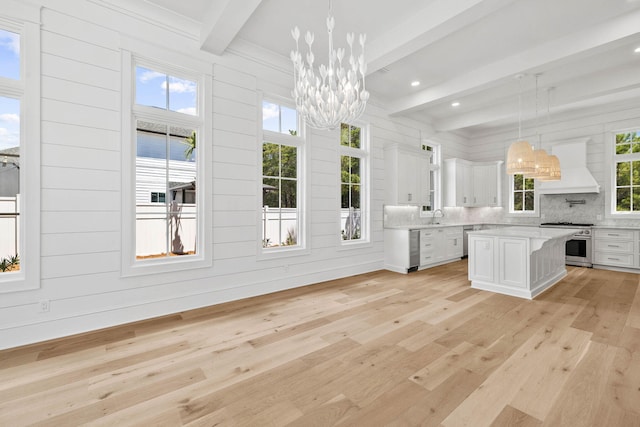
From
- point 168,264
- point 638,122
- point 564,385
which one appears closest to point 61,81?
point 168,264

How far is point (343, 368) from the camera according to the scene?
7.30 ft

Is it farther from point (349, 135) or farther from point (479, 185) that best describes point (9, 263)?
point (479, 185)

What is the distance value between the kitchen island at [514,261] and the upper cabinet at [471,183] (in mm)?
2761

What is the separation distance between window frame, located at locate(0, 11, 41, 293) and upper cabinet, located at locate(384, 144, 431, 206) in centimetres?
496

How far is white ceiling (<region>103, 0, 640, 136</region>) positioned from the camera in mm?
3064

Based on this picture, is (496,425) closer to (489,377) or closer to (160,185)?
(489,377)

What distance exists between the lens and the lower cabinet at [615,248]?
5379 millimetres

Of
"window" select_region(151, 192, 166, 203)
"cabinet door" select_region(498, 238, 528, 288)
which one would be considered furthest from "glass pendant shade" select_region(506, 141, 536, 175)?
"window" select_region(151, 192, 166, 203)

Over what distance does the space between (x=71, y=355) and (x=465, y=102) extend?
6899 mm

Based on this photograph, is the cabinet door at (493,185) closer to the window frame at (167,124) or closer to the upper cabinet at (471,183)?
the upper cabinet at (471,183)

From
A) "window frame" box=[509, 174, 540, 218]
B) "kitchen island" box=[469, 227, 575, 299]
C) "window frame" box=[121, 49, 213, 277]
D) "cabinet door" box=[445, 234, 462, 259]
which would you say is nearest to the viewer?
"window frame" box=[121, 49, 213, 277]

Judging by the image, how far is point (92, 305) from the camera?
9.50 feet

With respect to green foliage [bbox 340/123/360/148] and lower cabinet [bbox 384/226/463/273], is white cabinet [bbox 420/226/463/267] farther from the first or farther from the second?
green foliage [bbox 340/123/360/148]

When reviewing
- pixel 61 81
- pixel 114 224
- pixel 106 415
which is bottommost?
pixel 106 415
